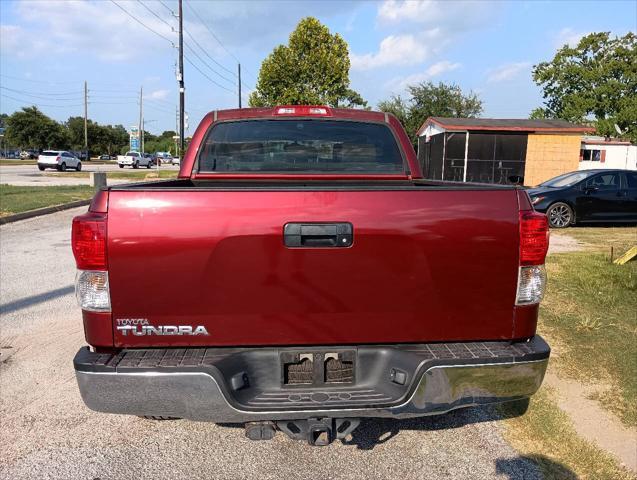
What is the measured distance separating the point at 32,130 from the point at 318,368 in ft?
270

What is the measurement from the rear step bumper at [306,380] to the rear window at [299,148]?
5.99ft

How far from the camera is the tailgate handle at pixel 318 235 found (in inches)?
88.6

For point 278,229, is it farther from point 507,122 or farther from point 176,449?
point 507,122

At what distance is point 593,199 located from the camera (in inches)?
469

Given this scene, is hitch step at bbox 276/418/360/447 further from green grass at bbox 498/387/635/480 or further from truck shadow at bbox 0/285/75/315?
truck shadow at bbox 0/285/75/315

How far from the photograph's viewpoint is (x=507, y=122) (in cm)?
2570

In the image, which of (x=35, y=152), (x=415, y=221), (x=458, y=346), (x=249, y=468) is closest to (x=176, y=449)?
(x=249, y=468)

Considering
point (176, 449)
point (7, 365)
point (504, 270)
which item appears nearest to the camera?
point (504, 270)

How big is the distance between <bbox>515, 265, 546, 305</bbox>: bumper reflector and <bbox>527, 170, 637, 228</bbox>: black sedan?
402 inches

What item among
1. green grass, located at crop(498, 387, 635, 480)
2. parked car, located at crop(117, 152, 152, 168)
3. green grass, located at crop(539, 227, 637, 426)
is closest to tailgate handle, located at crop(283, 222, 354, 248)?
green grass, located at crop(498, 387, 635, 480)

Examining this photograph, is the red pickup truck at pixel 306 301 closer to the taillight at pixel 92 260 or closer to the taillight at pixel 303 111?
the taillight at pixel 92 260

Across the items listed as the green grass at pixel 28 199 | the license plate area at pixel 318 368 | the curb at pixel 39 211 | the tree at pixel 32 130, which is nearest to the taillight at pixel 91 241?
the license plate area at pixel 318 368

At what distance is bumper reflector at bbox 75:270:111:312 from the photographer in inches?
88.4

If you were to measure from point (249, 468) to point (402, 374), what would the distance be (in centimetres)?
115
